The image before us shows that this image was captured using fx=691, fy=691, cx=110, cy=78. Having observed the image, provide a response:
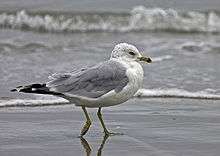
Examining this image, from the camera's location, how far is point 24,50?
11273 mm

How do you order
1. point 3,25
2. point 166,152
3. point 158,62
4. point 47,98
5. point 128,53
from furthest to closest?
point 3,25 → point 158,62 → point 47,98 → point 128,53 → point 166,152

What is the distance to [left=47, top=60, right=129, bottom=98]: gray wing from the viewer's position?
19.0ft

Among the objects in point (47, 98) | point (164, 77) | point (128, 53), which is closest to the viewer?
point (128, 53)

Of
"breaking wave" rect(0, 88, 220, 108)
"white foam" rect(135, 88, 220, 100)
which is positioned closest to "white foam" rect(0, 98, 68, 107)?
"breaking wave" rect(0, 88, 220, 108)

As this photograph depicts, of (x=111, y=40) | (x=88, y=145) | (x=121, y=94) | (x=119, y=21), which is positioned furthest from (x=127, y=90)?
(x=119, y=21)

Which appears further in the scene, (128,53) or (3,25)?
(3,25)

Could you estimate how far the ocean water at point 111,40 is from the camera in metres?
8.52

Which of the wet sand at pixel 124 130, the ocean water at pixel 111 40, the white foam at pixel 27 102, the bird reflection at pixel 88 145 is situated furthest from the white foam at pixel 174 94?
the bird reflection at pixel 88 145

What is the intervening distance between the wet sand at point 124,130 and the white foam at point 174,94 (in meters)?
0.23

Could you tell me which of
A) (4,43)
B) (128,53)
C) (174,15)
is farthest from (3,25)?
(128,53)

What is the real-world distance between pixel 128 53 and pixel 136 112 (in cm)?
104

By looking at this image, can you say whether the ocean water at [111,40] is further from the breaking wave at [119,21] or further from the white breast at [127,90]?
the white breast at [127,90]

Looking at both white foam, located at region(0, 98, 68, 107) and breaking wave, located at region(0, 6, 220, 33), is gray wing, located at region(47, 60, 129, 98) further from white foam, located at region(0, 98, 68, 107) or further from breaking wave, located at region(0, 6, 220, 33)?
breaking wave, located at region(0, 6, 220, 33)

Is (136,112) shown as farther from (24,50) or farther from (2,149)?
(24,50)
